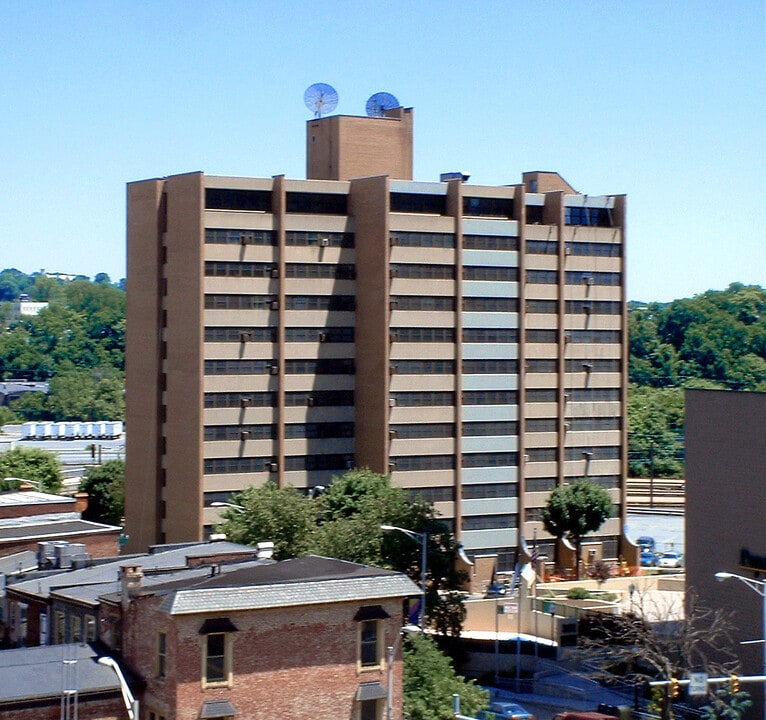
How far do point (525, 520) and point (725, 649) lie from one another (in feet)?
141

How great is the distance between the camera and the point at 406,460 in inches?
3656

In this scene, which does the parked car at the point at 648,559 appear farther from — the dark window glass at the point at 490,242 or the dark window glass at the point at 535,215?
the dark window glass at the point at 535,215

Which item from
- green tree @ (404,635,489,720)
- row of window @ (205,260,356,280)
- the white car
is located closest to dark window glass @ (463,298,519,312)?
row of window @ (205,260,356,280)

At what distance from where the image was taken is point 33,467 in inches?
4449

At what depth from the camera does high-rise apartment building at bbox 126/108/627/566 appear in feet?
293

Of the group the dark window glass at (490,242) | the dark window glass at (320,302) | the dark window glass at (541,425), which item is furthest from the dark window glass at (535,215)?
the dark window glass at (320,302)

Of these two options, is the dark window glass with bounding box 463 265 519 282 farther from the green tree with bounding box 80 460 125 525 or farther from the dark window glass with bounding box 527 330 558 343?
the green tree with bounding box 80 460 125 525

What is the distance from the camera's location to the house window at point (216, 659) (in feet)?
118

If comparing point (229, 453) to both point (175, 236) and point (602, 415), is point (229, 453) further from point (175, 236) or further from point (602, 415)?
point (602, 415)

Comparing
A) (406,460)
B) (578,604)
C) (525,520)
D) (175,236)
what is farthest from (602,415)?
(175,236)

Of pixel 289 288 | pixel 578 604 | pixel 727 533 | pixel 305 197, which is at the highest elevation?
pixel 305 197

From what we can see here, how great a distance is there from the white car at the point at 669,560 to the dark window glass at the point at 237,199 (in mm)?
40225

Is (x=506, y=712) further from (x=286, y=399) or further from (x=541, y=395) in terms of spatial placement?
(x=541, y=395)

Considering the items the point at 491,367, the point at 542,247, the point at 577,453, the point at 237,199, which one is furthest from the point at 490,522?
the point at 237,199
